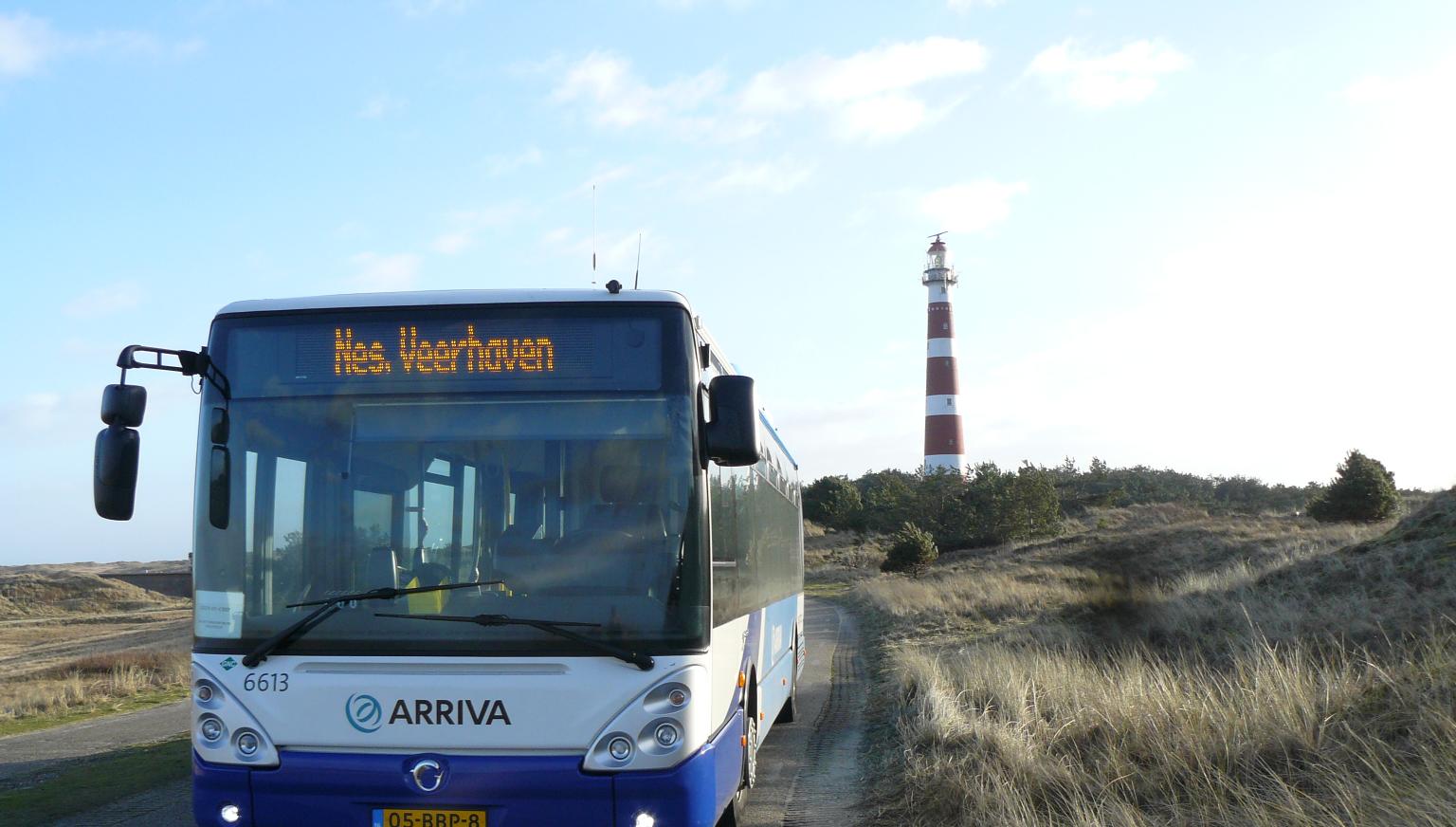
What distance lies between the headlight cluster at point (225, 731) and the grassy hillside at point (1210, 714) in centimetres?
356

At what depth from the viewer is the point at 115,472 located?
16.8ft

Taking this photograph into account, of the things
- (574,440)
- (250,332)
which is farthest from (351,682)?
(250,332)

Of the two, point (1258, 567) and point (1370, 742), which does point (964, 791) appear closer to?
point (1370, 742)

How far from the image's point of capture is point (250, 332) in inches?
213

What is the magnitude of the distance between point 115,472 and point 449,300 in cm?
168

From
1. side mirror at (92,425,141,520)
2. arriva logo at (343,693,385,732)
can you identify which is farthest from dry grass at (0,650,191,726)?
arriva logo at (343,693,385,732)

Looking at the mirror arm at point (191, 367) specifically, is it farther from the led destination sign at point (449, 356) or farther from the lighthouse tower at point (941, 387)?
the lighthouse tower at point (941, 387)

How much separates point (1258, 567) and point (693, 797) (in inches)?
918

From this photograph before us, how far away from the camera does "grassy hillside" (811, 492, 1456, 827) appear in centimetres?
534

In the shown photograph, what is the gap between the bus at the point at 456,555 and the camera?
15.8ft

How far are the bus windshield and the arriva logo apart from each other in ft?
0.67

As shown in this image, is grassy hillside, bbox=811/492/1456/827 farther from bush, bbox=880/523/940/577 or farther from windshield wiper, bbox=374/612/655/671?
bush, bbox=880/523/940/577

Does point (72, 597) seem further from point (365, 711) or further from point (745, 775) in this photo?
point (365, 711)

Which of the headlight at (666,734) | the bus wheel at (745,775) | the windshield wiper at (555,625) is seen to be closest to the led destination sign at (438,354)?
the windshield wiper at (555,625)
